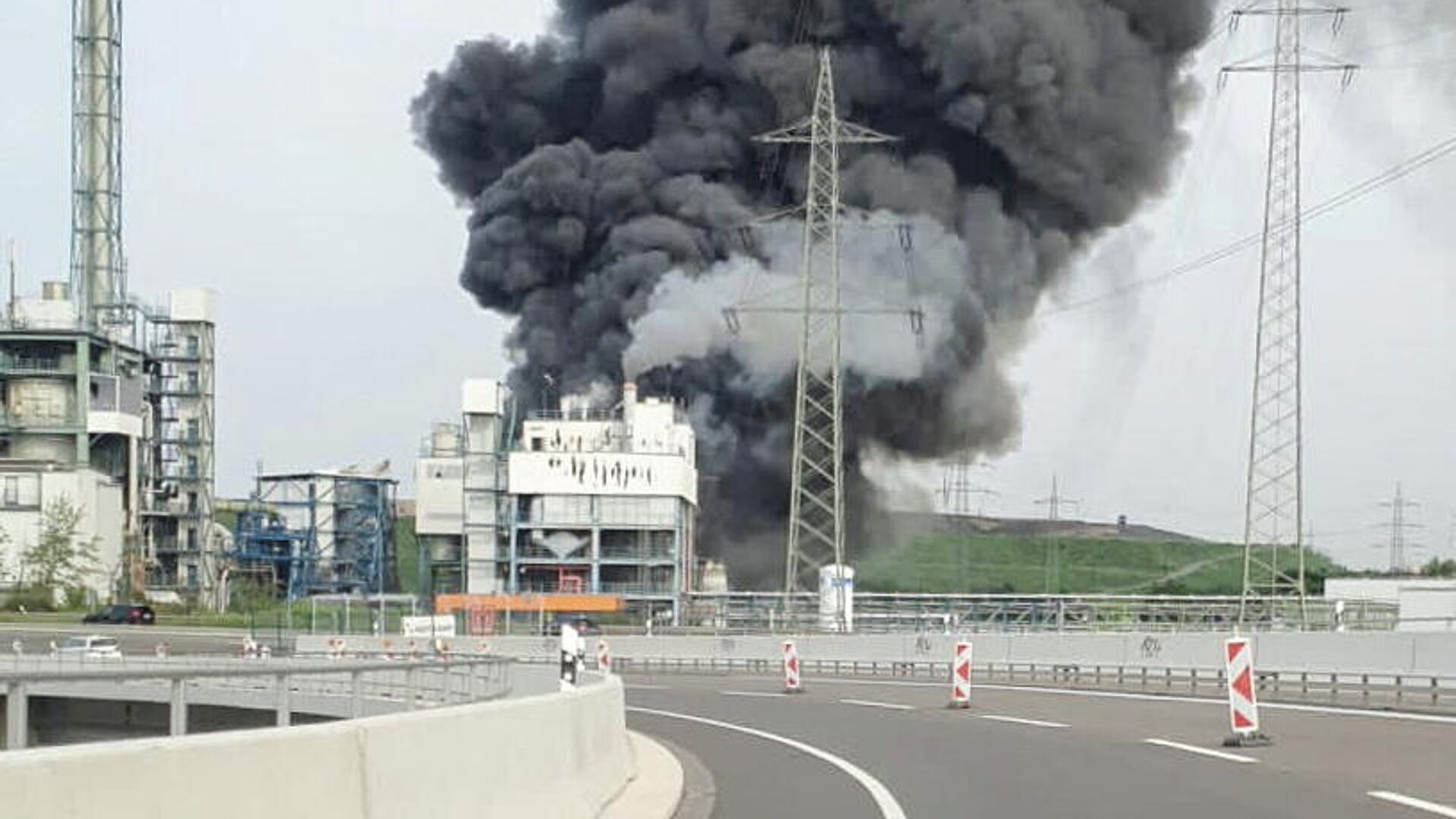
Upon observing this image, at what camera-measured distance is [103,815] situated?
6.02 m

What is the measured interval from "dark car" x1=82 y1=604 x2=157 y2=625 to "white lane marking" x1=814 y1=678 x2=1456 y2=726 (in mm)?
45916

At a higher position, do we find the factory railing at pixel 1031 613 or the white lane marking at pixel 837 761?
the white lane marking at pixel 837 761

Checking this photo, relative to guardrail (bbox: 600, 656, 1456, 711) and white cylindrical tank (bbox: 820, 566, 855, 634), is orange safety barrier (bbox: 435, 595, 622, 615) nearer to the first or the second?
white cylindrical tank (bbox: 820, 566, 855, 634)

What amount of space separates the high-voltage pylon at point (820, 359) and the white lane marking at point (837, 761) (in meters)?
38.0

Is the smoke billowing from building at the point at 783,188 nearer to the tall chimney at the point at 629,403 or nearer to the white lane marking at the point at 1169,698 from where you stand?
the tall chimney at the point at 629,403

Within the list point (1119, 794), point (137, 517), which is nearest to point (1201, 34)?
point (137, 517)

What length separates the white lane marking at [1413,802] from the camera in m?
14.2

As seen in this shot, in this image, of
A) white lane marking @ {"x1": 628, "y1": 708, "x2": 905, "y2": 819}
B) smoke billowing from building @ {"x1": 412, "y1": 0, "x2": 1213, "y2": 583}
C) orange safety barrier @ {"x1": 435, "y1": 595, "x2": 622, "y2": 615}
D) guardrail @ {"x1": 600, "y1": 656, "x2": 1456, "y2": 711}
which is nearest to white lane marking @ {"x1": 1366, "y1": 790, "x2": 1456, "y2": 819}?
white lane marking @ {"x1": 628, "y1": 708, "x2": 905, "y2": 819}

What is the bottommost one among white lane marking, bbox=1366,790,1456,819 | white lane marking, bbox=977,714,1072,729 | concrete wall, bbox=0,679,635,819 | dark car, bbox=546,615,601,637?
A: dark car, bbox=546,615,601,637

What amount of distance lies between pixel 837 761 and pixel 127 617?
239 ft

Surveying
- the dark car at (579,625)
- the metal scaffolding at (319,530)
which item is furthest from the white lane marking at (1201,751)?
the metal scaffolding at (319,530)

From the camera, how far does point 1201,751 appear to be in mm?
21172

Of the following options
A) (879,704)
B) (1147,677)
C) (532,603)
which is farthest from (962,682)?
(532,603)

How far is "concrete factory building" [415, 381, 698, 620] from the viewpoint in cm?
8944
